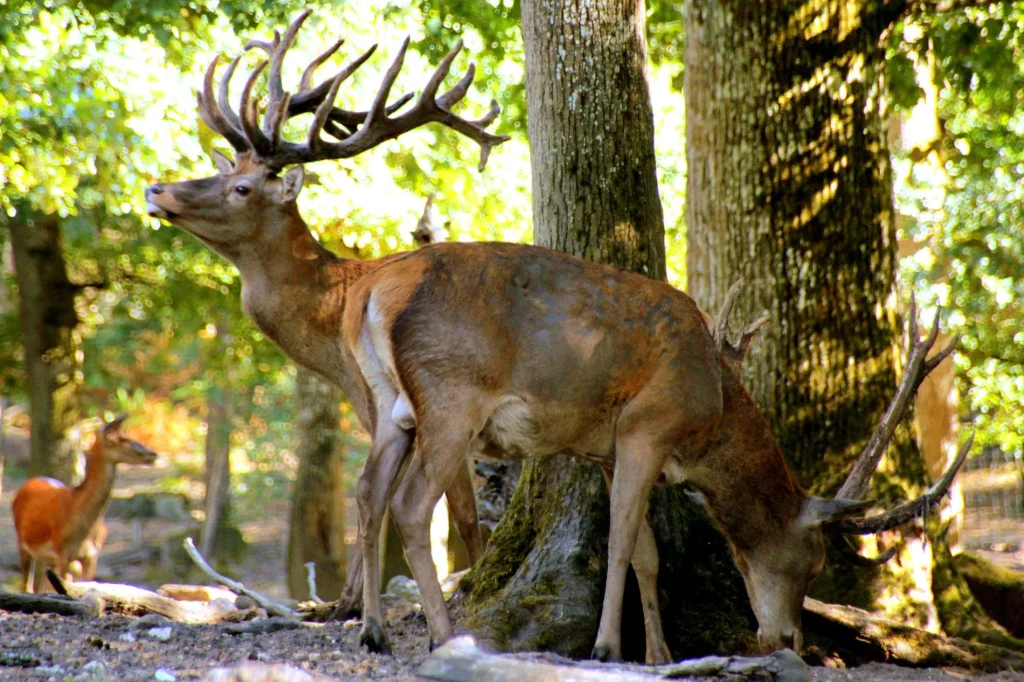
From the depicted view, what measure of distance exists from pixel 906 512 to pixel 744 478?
0.83 metres

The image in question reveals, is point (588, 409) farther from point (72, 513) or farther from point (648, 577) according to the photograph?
point (72, 513)

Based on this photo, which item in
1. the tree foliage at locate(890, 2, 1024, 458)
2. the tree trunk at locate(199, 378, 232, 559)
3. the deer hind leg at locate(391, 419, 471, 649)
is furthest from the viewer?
the tree trunk at locate(199, 378, 232, 559)

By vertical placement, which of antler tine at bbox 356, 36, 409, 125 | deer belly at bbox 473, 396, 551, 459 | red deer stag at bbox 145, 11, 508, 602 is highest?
antler tine at bbox 356, 36, 409, 125

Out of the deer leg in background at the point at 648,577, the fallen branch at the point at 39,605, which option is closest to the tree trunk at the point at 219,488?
the fallen branch at the point at 39,605

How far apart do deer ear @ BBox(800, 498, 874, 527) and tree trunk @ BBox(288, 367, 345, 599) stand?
1024 cm

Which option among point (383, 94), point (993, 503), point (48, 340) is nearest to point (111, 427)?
point (48, 340)

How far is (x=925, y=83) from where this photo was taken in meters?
15.2

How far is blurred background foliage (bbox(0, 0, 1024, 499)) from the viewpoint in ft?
35.8

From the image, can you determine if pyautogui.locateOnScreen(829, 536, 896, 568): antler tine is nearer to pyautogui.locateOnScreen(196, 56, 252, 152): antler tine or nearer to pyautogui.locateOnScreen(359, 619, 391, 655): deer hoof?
pyautogui.locateOnScreen(359, 619, 391, 655): deer hoof

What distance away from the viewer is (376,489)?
5879 millimetres

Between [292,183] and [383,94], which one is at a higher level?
[383,94]

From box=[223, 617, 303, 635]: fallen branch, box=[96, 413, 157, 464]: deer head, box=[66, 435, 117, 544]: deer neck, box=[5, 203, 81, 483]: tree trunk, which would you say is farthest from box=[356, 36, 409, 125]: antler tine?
box=[5, 203, 81, 483]: tree trunk

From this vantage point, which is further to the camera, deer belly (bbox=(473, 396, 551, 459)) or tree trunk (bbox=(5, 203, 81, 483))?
tree trunk (bbox=(5, 203, 81, 483))

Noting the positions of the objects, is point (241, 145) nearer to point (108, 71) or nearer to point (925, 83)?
point (108, 71)
